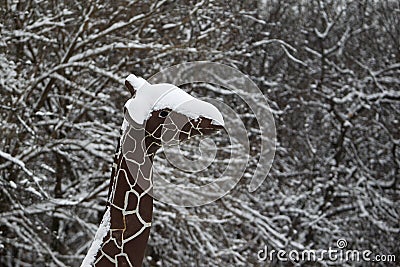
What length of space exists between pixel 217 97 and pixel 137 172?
338 centimetres

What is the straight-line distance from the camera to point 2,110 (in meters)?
3.39

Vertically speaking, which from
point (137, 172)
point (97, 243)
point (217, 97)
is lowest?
point (97, 243)

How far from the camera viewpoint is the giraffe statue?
1467 mm

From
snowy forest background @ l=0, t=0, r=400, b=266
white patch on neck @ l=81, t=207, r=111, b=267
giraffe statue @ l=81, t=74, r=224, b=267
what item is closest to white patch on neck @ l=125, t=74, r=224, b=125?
giraffe statue @ l=81, t=74, r=224, b=267

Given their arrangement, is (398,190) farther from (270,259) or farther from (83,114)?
(83,114)

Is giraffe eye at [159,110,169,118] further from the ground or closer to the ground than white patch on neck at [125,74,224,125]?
closer to the ground

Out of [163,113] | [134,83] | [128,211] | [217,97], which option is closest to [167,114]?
[163,113]

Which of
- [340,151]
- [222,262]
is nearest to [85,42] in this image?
[222,262]

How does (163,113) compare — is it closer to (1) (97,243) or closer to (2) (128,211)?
(2) (128,211)

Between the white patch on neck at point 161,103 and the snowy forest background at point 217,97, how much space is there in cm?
159

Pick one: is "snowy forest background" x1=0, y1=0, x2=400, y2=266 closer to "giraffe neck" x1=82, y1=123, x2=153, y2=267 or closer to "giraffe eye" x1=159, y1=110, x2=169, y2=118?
"giraffe neck" x1=82, y1=123, x2=153, y2=267

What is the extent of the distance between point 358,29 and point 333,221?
180 centimetres

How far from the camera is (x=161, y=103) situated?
4.83 feet

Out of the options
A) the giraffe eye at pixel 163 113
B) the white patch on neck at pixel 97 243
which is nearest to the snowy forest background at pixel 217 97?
the white patch on neck at pixel 97 243
